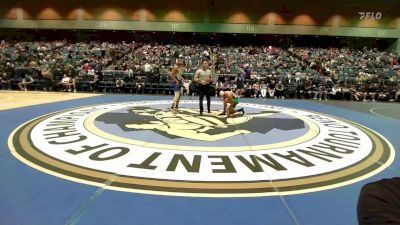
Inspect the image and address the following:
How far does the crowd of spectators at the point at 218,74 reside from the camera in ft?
52.4

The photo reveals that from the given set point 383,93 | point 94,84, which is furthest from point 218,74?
point 383,93

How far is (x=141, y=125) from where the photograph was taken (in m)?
7.11

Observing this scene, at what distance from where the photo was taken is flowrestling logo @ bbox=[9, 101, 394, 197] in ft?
12.6

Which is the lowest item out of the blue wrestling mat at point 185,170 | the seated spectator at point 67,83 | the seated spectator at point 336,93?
the blue wrestling mat at point 185,170

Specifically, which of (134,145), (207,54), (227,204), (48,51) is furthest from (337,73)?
(48,51)

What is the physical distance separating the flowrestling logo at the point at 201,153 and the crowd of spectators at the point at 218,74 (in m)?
6.88

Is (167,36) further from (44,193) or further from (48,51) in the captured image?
(44,193)

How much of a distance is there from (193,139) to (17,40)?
28237 millimetres

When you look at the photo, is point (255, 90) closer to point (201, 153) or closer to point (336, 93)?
point (336, 93)

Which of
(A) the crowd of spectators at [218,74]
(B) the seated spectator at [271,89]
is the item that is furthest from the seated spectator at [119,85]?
(B) the seated spectator at [271,89]

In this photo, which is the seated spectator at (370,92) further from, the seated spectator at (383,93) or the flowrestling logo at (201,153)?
the flowrestling logo at (201,153)

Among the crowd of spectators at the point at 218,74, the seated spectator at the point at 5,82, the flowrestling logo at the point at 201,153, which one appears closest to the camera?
the flowrestling logo at the point at 201,153

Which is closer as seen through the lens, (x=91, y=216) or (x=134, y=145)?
(x=91, y=216)

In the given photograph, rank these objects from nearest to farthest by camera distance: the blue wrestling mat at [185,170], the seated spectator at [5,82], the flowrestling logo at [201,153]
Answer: the blue wrestling mat at [185,170] < the flowrestling logo at [201,153] < the seated spectator at [5,82]
